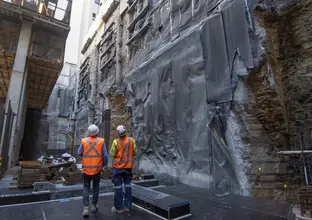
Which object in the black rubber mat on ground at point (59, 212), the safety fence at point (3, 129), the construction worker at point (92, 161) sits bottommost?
the black rubber mat on ground at point (59, 212)

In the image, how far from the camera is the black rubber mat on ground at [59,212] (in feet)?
11.8

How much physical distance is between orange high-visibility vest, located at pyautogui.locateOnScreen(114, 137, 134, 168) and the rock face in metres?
2.80

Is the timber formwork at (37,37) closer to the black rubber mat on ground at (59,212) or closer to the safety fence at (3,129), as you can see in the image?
the safety fence at (3,129)

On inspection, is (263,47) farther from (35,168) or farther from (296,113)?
(35,168)

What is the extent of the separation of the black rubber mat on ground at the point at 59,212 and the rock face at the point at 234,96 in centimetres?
285

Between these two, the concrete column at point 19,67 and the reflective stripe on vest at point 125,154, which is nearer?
the reflective stripe on vest at point 125,154

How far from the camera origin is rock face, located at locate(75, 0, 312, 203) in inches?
201

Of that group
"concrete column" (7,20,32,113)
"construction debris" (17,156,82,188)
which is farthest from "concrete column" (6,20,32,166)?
"construction debris" (17,156,82,188)

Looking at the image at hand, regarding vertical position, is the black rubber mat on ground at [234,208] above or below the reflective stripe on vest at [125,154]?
below

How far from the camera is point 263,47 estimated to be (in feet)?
16.8

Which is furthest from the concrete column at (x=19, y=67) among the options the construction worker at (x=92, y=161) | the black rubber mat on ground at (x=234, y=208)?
the black rubber mat on ground at (x=234, y=208)

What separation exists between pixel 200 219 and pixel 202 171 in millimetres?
2665

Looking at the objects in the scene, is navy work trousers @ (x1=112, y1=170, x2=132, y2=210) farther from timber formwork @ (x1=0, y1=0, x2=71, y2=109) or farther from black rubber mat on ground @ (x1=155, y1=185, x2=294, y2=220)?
timber formwork @ (x1=0, y1=0, x2=71, y2=109)

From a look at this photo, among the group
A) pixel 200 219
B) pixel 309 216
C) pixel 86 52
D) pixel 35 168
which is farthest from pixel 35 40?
pixel 309 216
